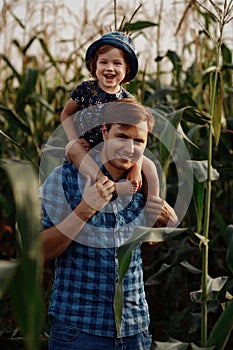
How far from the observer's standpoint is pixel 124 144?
1.22 meters

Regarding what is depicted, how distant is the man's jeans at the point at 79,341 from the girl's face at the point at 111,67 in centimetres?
50

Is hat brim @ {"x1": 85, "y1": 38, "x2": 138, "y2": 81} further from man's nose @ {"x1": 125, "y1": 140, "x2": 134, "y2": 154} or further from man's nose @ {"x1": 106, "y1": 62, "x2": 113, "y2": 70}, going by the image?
man's nose @ {"x1": 125, "y1": 140, "x2": 134, "y2": 154}

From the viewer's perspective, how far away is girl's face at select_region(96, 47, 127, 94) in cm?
130

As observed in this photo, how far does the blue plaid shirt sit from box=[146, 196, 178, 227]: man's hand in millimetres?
61

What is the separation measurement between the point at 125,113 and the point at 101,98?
0.15 m

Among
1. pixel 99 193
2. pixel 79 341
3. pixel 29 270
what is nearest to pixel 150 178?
pixel 99 193

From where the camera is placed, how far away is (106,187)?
1.19 m

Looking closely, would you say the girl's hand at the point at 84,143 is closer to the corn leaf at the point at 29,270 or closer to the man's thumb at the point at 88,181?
the man's thumb at the point at 88,181

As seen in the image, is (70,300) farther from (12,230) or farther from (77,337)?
(12,230)

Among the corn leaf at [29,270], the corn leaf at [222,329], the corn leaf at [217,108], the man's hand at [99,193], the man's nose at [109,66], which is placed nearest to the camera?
the corn leaf at [29,270]

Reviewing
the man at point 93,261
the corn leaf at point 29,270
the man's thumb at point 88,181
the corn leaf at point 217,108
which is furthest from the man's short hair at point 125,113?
the corn leaf at point 29,270

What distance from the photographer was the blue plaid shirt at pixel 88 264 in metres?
1.34

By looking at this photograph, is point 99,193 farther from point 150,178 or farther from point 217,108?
point 217,108

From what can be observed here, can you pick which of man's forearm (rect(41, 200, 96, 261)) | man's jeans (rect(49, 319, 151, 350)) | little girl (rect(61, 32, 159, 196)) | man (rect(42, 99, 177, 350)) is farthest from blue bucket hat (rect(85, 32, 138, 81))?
man's jeans (rect(49, 319, 151, 350))
